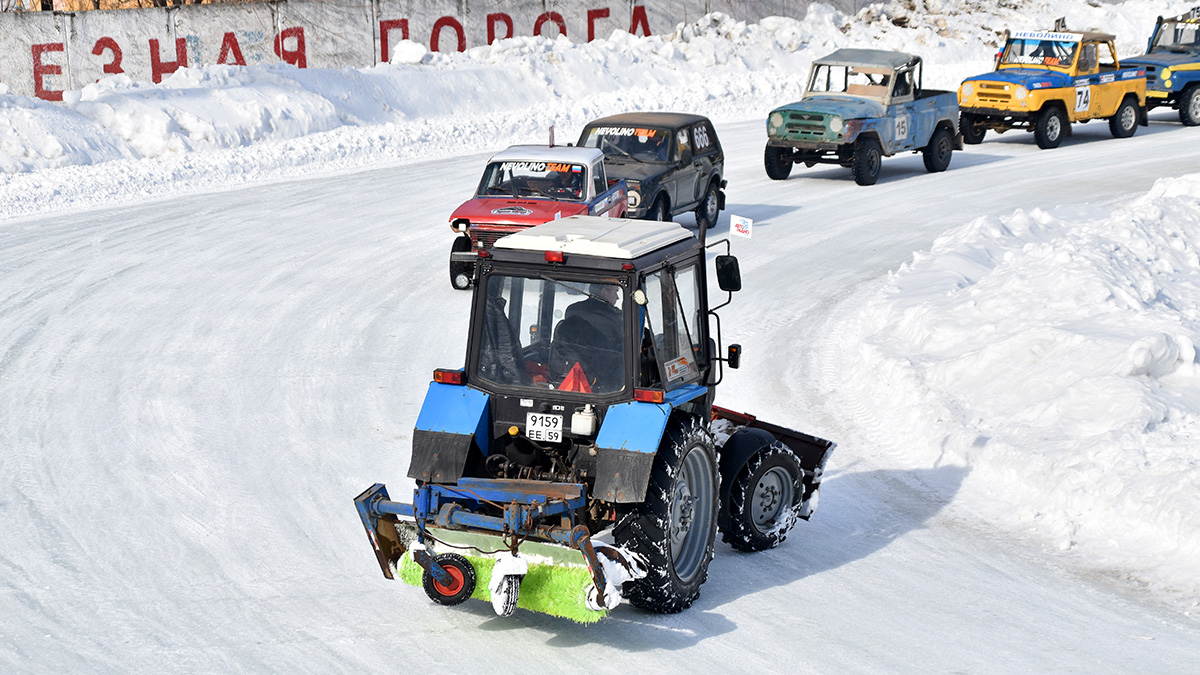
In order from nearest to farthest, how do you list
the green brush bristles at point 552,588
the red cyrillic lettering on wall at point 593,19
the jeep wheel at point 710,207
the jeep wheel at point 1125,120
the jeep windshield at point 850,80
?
1. the green brush bristles at point 552,588
2. the jeep wheel at point 710,207
3. the jeep windshield at point 850,80
4. the jeep wheel at point 1125,120
5. the red cyrillic lettering on wall at point 593,19

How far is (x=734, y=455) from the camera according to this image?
768 centimetres

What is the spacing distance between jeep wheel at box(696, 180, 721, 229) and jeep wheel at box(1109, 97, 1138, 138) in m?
11.5

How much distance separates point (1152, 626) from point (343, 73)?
2162 centimetres

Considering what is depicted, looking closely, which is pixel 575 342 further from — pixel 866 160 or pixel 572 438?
pixel 866 160

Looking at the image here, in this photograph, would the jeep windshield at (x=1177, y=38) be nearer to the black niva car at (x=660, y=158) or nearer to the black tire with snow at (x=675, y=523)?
the black niva car at (x=660, y=158)

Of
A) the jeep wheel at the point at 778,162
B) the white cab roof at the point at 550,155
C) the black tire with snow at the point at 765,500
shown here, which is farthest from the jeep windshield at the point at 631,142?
the black tire with snow at the point at 765,500

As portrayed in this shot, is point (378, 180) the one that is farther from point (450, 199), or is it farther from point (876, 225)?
point (876, 225)

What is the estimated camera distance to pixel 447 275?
16.2m

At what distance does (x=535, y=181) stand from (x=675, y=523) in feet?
29.8

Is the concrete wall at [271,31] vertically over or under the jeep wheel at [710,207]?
over

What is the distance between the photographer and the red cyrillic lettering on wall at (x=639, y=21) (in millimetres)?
31984

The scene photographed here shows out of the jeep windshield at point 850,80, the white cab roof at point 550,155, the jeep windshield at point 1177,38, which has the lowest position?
the white cab roof at point 550,155

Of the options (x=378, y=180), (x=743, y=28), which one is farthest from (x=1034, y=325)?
(x=743, y=28)

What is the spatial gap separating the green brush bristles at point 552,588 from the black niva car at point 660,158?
10787 millimetres
